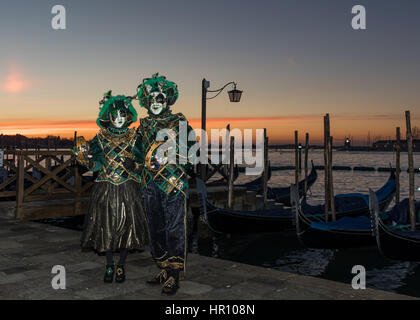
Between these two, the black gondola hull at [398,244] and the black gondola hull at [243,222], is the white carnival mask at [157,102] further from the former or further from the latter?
the black gondola hull at [243,222]

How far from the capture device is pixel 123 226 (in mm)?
3791

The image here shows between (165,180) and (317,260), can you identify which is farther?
(317,260)

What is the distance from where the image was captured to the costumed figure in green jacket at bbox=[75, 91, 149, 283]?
3.77 m

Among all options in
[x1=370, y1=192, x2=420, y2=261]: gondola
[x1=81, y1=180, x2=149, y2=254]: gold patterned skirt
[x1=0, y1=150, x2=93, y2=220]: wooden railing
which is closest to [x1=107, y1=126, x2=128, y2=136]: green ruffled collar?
[x1=81, y1=180, x2=149, y2=254]: gold patterned skirt

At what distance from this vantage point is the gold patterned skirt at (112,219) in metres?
3.76

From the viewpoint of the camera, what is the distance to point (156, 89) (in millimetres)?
3730

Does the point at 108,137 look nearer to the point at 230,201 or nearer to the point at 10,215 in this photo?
the point at 10,215

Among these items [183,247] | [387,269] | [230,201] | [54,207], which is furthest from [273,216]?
[183,247]

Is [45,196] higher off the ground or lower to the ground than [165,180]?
lower

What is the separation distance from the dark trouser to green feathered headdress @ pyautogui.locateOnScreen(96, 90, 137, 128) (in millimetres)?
715

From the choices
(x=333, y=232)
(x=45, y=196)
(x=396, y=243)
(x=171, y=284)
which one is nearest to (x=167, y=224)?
(x=171, y=284)

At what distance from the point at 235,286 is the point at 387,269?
5.71 metres

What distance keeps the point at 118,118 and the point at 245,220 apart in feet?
21.4

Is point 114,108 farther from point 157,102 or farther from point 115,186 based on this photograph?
point 115,186
